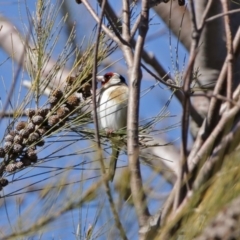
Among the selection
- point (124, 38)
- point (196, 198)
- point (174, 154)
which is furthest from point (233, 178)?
point (174, 154)

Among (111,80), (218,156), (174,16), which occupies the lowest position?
(218,156)

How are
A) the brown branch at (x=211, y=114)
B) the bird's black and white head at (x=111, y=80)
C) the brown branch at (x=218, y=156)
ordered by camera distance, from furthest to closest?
the bird's black and white head at (x=111, y=80), the brown branch at (x=211, y=114), the brown branch at (x=218, y=156)

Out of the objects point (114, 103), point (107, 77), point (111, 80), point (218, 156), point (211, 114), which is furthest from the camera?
point (107, 77)

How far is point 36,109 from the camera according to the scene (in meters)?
1.43

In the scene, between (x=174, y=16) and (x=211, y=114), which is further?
(x=174, y=16)

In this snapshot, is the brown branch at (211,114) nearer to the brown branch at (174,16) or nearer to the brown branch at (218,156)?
the brown branch at (218,156)

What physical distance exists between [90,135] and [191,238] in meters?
0.70

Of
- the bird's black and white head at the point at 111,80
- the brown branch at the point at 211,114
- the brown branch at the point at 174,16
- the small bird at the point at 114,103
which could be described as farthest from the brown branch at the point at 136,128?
the brown branch at the point at 174,16

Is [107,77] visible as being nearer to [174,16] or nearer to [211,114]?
[174,16]

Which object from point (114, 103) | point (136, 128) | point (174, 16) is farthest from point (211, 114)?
point (174, 16)

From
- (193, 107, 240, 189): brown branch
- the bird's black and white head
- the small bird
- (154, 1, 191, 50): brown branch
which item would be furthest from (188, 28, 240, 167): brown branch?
(154, 1, 191, 50): brown branch

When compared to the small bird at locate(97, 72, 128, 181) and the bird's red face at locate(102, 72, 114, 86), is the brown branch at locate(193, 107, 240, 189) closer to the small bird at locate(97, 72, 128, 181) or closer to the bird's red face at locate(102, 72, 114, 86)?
the small bird at locate(97, 72, 128, 181)

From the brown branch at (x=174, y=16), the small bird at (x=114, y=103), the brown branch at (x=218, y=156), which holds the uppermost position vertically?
the brown branch at (x=174, y=16)

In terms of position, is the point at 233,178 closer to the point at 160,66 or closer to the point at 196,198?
the point at 196,198
